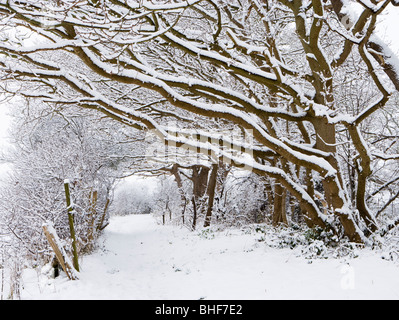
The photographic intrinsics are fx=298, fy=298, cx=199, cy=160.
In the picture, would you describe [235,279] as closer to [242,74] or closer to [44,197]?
[242,74]

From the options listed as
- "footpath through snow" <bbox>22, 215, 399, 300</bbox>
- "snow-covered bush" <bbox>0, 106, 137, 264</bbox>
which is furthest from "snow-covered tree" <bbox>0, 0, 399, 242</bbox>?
"snow-covered bush" <bbox>0, 106, 137, 264</bbox>

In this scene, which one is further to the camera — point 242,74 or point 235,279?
point 242,74

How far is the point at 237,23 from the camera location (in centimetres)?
706

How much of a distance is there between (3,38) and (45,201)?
364 cm

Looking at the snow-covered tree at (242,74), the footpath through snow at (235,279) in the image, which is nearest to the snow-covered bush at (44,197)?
the footpath through snow at (235,279)

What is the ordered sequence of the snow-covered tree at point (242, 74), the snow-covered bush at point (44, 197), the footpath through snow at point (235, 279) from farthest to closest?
the snow-covered bush at point (44, 197)
the snow-covered tree at point (242, 74)
the footpath through snow at point (235, 279)

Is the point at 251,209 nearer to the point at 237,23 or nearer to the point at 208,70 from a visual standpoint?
the point at 208,70

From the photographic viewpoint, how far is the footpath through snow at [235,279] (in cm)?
364

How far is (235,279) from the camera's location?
4664 millimetres

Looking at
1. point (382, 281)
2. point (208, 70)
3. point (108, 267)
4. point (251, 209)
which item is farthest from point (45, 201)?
point (251, 209)

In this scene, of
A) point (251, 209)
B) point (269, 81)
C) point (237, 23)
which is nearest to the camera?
point (269, 81)

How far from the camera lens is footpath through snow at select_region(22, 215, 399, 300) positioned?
3637mm

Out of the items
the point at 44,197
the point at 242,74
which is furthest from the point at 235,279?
the point at 44,197

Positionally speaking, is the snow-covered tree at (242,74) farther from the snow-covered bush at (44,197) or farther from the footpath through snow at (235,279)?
the snow-covered bush at (44,197)
